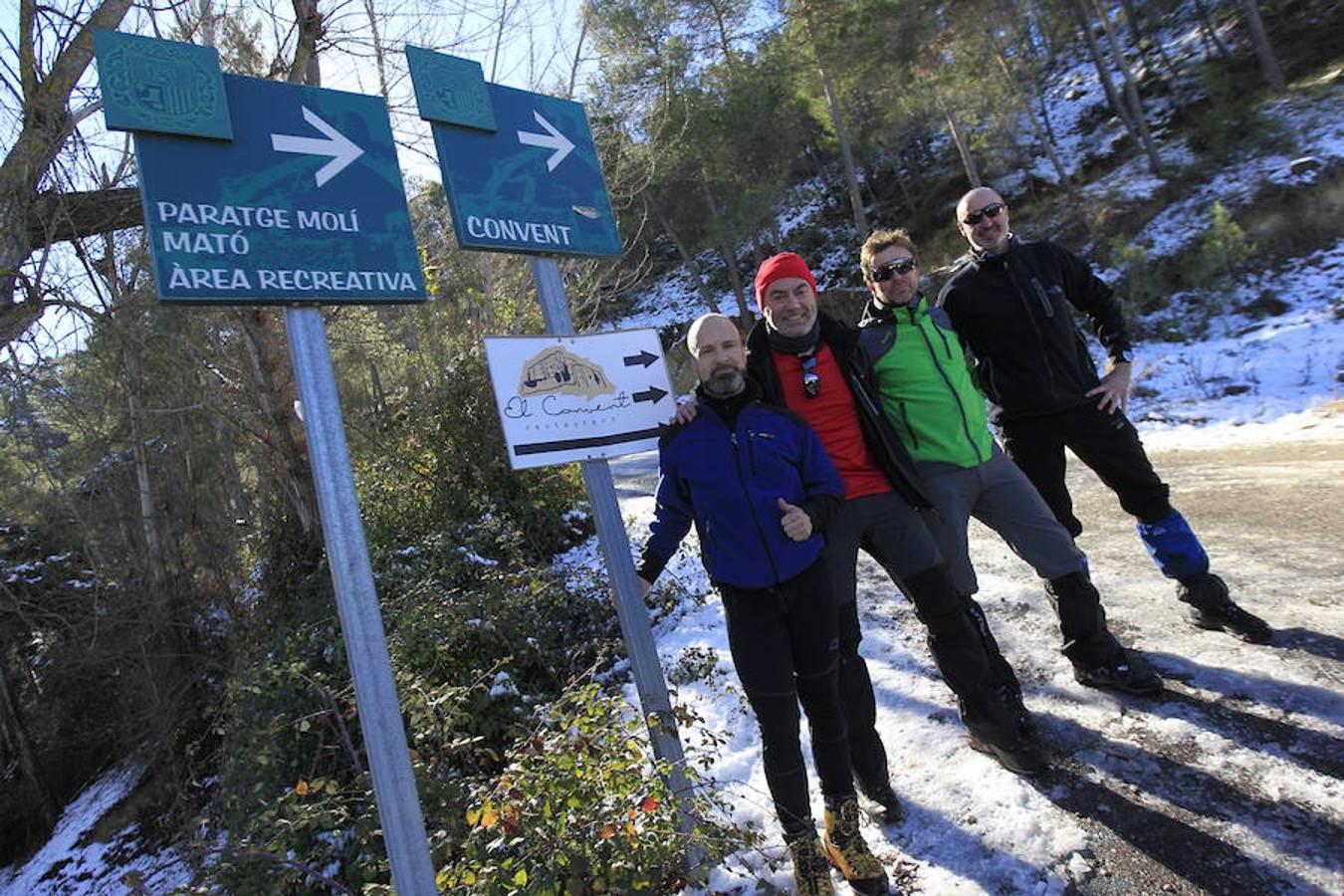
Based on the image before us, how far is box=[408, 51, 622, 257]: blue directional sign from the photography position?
227 cm

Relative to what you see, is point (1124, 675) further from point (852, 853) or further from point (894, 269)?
point (894, 269)

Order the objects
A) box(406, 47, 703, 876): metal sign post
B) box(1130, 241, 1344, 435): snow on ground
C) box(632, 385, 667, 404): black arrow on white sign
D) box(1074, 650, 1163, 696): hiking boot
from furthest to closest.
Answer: box(1130, 241, 1344, 435): snow on ground
box(1074, 650, 1163, 696): hiking boot
box(632, 385, 667, 404): black arrow on white sign
box(406, 47, 703, 876): metal sign post

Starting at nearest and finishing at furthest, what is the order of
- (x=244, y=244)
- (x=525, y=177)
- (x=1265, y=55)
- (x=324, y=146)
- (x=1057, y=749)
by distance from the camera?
(x=244, y=244), (x=324, y=146), (x=525, y=177), (x=1057, y=749), (x=1265, y=55)

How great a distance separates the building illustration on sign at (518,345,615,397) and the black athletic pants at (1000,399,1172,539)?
75.1 inches

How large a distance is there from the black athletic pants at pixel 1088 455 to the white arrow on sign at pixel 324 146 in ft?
9.07

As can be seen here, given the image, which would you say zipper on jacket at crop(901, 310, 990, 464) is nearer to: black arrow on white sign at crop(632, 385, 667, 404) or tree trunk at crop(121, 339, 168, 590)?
black arrow on white sign at crop(632, 385, 667, 404)

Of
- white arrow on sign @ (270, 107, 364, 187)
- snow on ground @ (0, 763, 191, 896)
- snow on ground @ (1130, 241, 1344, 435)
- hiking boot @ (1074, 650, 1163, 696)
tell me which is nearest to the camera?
white arrow on sign @ (270, 107, 364, 187)

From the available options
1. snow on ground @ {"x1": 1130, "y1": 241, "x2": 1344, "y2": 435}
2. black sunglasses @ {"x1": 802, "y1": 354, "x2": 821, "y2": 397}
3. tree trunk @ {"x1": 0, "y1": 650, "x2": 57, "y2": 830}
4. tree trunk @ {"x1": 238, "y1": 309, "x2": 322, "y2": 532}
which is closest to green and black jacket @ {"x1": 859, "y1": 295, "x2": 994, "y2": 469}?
black sunglasses @ {"x1": 802, "y1": 354, "x2": 821, "y2": 397}

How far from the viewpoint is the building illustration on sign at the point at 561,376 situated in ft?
7.48

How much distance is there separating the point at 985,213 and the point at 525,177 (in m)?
1.91

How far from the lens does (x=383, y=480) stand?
305 inches

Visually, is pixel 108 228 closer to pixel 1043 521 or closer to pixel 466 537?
pixel 466 537

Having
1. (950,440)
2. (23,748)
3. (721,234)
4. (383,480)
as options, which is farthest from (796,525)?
(721,234)

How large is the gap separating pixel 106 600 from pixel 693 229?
2103 centimetres
